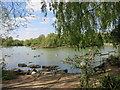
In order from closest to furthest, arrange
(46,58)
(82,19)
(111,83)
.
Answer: (82,19)
(111,83)
(46,58)

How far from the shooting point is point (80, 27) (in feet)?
6.18

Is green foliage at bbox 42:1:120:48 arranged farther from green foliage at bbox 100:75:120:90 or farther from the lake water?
the lake water

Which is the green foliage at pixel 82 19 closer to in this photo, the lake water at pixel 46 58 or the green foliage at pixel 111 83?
the green foliage at pixel 111 83

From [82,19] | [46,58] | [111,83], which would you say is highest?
[82,19]

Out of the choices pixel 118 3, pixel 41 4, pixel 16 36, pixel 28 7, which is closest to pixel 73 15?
pixel 41 4

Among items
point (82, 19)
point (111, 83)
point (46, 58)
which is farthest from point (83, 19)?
point (46, 58)

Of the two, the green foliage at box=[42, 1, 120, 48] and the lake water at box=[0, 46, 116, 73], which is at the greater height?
the green foliage at box=[42, 1, 120, 48]

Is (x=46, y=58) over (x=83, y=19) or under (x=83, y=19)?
under

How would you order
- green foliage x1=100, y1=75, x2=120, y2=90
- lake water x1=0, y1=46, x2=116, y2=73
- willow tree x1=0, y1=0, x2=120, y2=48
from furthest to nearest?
lake water x1=0, y1=46, x2=116, y2=73 < green foliage x1=100, y1=75, x2=120, y2=90 < willow tree x1=0, y1=0, x2=120, y2=48

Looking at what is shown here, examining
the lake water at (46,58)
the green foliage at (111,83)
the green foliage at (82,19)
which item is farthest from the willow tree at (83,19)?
the lake water at (46,58)

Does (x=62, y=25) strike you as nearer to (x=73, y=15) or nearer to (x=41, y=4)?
(x=73, y=15)

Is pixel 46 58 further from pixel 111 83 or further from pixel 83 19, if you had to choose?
pixel 83 19

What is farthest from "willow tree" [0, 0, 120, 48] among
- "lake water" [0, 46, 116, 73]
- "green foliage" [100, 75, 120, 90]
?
"lake water" [0, 46, 116, 73]

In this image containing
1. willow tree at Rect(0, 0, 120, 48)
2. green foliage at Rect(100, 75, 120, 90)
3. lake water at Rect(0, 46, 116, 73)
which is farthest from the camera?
lake water at Rect(0, 46, 116, 73)
